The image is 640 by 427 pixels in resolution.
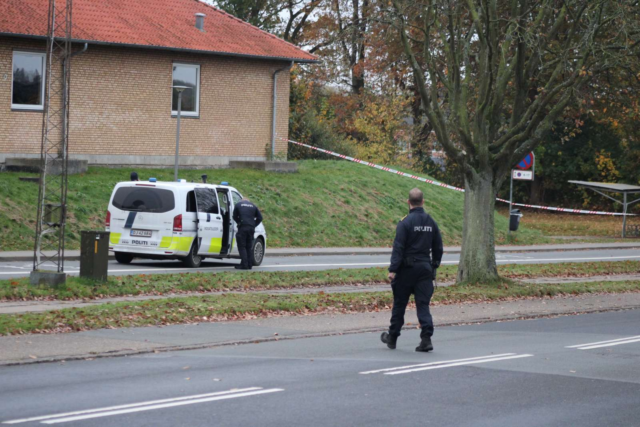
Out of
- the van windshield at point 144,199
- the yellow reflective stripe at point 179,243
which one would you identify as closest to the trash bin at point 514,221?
the yellow reflective stripe at point 179,243

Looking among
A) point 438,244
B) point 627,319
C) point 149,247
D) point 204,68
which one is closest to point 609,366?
point 438,244

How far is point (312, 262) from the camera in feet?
82.0

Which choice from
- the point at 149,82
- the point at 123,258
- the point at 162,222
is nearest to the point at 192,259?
the point at 162,222

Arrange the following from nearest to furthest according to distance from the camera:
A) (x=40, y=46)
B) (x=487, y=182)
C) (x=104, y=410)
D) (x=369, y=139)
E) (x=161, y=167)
Answer: 1. (x=104, y=410)
2. (x=487, y=182)
3. (x=40, y=46)
4. (x=161, y=167)
5. (x=369, y=139)

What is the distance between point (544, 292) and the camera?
1934cm

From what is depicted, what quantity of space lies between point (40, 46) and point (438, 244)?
76.5 ft

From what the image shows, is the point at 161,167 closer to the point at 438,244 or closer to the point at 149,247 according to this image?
the point at 149,247

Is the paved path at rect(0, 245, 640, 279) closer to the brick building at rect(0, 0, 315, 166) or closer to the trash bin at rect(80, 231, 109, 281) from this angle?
the trash bin at rect(80, 231, 109, 281)

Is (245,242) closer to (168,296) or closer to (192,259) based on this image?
(192,259)

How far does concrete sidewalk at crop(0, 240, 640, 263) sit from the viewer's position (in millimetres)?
22188

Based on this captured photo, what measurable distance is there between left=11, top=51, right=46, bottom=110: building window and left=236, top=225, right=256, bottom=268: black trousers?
13.0 metres

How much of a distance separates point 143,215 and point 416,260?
10.9 metres

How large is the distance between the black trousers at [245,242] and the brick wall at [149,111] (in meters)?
12.4

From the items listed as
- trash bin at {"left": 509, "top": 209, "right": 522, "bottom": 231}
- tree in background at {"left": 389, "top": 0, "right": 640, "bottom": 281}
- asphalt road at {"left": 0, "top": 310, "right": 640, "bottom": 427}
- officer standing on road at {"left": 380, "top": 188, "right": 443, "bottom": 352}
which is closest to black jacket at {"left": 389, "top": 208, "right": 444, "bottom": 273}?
officer standing on road at {"left": 380, "top": 188, "right": 443, "bottom": 352}
